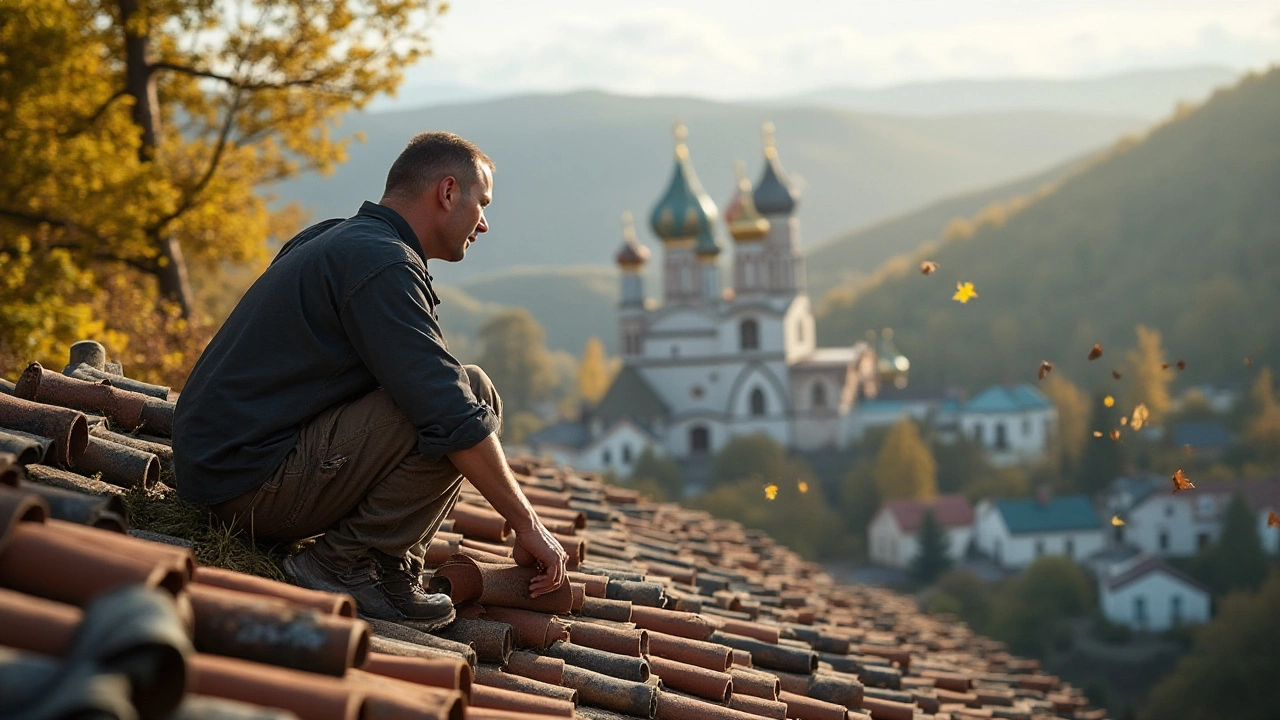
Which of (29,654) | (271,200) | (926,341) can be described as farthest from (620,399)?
(29,654)

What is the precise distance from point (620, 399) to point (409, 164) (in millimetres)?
72907

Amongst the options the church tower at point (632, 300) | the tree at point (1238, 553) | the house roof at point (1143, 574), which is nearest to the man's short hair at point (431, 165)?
the house roof at point (1143, 574)

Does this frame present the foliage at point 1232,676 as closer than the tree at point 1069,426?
Yes

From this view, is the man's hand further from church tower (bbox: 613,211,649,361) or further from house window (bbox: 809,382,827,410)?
house window (bbox: 809,382,827,410)

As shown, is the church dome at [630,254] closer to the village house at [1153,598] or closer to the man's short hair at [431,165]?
the village house at [1153,598]

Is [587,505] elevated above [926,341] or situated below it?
below

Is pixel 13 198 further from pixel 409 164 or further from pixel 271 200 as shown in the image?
pixel 409 164

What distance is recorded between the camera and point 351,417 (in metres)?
3.87

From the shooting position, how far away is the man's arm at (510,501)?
3766 millimetres

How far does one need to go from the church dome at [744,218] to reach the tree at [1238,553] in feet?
88.7

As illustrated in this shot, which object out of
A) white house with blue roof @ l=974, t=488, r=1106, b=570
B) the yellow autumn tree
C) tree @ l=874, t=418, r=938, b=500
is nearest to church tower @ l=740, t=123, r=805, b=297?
tree @ l=874, t=418, r=938, b=500

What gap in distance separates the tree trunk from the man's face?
1074cm

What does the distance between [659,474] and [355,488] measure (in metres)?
64.4

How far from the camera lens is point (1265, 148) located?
118 m
